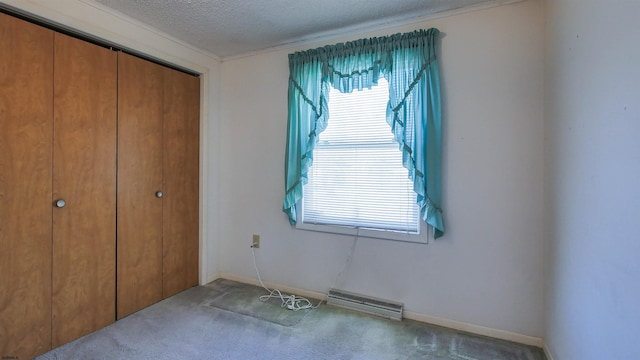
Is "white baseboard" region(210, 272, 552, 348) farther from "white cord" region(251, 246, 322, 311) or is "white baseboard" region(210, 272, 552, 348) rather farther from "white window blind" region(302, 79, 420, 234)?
"white window blind" region(302, 79, 420, 234)

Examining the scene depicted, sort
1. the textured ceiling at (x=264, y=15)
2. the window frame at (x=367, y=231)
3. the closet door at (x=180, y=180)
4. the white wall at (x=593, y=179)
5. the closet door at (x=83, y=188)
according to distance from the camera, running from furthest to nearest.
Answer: the closet door at (x=180, y=180)
the window frame at (x=367, y=231)
the textured ceiling at (x=264, y=15)
the closet door at (x=83, y=188)
the white wall at (x=593, y=179)

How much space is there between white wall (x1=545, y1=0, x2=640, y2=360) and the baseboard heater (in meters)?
0.93

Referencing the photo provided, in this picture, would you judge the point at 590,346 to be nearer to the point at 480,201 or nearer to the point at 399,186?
the point at 480,201

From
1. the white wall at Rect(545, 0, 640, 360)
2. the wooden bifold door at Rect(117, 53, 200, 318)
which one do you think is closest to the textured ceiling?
the wooden bifold door at Rect(117, 53, 200, 318)

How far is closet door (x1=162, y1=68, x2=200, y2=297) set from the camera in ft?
8.25

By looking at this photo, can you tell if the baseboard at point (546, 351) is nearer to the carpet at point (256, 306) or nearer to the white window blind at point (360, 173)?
the white window blind at point (360, 173)

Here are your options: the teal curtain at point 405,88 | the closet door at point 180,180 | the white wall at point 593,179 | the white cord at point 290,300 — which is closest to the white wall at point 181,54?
the closet door at point 180,180

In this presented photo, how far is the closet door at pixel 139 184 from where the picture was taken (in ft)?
7.14

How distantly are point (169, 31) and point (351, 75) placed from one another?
1.52m

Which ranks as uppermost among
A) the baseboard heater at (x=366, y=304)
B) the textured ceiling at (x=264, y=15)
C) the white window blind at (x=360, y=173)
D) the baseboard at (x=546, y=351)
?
the textured ceiling at (x=264, y=15)

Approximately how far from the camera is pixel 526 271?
188cm

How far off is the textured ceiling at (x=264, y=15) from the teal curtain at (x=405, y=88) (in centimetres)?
15

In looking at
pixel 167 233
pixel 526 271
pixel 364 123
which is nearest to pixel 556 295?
pixel 526 271

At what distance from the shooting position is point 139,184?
7.55 feet
